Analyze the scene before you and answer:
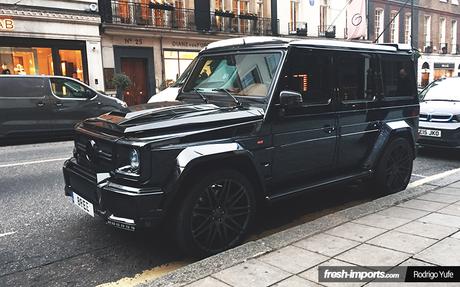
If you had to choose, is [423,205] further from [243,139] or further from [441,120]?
[441,120]

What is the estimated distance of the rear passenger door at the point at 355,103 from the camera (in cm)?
511

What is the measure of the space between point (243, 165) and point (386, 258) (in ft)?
4.98

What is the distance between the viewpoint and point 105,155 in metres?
3.89

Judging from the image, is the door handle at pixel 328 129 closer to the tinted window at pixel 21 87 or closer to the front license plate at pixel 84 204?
the front license plate at pixel 84 204

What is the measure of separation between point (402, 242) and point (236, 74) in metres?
2.44

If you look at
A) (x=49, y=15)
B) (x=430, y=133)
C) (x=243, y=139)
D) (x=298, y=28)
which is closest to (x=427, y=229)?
(x=243, y=139)

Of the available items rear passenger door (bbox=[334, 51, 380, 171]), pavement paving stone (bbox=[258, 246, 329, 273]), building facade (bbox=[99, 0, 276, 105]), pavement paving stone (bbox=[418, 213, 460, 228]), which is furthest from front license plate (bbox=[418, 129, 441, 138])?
building facade (bbox=[99, 0, 276, 105])

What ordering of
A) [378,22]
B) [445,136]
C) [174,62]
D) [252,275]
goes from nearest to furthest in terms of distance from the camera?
[252,275], [445,136], [174,62], [378,22]

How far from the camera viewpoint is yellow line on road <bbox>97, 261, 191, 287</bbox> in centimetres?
362

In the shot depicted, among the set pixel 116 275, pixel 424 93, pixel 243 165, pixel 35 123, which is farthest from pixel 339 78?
pixel 35 123

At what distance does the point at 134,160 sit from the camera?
3.63 metres

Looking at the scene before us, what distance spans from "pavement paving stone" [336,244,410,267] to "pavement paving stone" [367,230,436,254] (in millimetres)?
103

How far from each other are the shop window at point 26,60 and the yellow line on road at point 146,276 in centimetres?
1761

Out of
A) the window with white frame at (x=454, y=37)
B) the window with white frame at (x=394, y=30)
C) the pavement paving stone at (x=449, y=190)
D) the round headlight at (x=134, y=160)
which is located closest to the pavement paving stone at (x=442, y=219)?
the pavement paving stone at (x=449, y=190)
